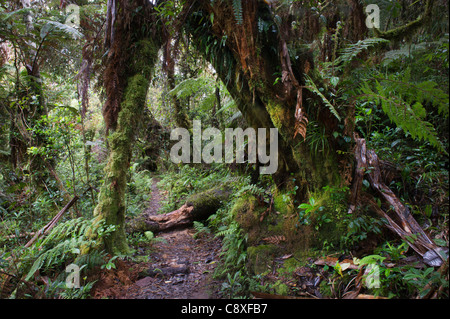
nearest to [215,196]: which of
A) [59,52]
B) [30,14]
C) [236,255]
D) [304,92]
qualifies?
[236,255]

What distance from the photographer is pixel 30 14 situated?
5.61 m

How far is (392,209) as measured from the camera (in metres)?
2.60

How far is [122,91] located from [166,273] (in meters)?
2.78

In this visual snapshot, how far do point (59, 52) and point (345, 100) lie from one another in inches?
237

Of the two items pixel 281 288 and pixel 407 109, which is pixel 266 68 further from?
pixel 281 288

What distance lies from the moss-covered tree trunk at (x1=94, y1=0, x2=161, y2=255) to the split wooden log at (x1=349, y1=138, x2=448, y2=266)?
10.2 ft

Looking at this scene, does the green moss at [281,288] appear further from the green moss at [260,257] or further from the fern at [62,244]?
the fern at [62,244]

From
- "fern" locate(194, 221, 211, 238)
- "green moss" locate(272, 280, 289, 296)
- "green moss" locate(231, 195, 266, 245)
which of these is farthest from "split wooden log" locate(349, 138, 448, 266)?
"fern" locate(194, 221, 211, 238)

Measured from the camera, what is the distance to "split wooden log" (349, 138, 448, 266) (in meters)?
2.11

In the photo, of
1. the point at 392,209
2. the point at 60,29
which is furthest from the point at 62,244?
the point at 60,29

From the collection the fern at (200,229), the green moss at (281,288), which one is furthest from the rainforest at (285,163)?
the fern at (200,229)

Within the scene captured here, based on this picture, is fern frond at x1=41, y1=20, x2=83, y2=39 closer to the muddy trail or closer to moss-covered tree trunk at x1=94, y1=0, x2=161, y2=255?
moss-covered tree trunk at x1=94, y1=0, x2=161, y2=255

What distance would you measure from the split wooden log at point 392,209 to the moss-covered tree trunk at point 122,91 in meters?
3.11
